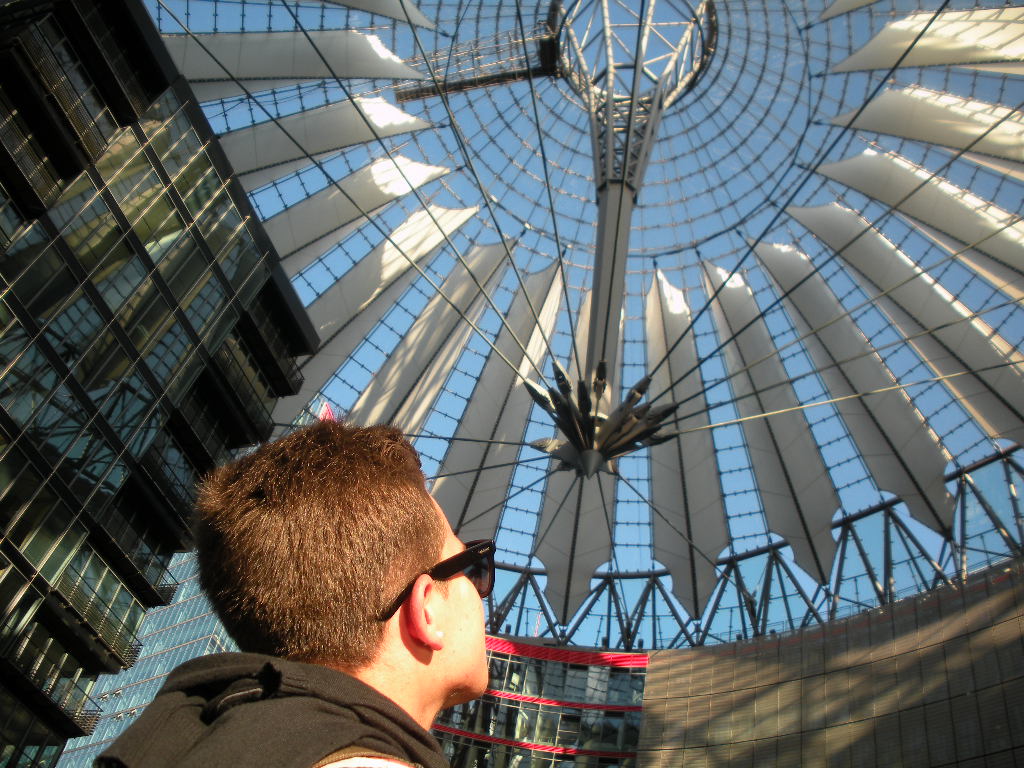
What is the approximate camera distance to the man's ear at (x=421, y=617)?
2.26m

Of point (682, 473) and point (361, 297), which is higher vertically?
point (361, 297)

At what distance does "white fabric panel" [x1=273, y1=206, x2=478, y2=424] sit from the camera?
27.4 meters

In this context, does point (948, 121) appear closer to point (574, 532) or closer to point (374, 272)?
point (374, 272)

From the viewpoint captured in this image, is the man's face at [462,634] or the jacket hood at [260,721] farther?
the man's face at [462,634]

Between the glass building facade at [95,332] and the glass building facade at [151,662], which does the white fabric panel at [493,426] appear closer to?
the glass building facade at [95,332]

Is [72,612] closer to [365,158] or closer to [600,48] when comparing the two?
[365,158]

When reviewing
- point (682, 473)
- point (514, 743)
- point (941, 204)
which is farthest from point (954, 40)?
point (514, 743)

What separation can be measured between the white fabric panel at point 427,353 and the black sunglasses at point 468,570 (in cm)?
2538

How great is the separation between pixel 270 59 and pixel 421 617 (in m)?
21.9

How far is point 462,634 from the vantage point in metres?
2.50

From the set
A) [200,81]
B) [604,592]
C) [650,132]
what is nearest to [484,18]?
[650,132]

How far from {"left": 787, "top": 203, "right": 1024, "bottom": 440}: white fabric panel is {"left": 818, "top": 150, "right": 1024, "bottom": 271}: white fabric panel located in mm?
1341

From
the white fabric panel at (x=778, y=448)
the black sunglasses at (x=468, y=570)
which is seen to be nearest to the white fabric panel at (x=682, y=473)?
the white fabric panel at (x=778, y=448)

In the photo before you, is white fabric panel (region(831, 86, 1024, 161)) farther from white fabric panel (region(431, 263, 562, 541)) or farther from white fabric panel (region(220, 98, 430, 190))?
white fabric panel (region(220, 98, 430, 190))
